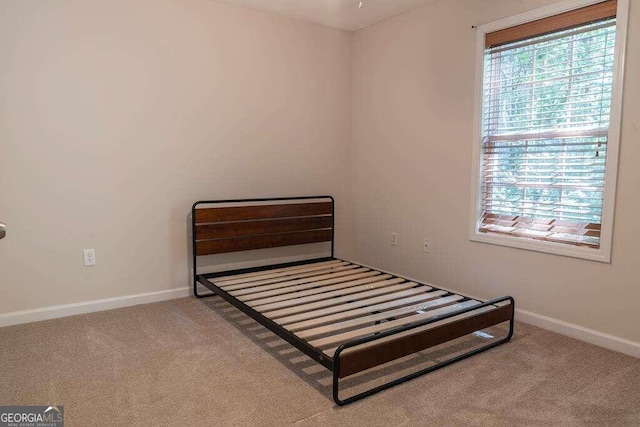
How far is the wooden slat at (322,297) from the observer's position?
2.83 m

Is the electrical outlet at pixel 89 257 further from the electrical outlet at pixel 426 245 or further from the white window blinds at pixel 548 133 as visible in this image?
the white window blinds at pixel 548 133

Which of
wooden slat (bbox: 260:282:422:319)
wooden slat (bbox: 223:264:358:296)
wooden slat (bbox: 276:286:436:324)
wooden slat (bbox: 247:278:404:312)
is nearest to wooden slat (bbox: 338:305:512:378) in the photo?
wooden slat (bbox: 276:286:436:324)

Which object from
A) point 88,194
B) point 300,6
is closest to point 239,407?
point 88,194

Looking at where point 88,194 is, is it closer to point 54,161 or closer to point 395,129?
point 54,161

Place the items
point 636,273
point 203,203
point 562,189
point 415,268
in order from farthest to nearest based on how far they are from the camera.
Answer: point 415,268 → point 203,203 → point 562,189 → point 636,273

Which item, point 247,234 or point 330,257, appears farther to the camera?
point 330,257

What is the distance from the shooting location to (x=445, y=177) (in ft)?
11.7

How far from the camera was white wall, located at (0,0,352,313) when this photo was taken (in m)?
2.96

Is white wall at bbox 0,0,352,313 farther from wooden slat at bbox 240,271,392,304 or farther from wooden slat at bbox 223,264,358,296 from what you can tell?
wooden slat at bbox 240,271,392,304

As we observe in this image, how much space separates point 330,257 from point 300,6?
220 cm

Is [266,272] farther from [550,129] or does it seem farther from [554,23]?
[554,23]

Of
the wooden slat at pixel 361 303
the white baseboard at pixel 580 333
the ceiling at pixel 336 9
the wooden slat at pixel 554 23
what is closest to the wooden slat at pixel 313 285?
the wooden slat at pixel 361 303

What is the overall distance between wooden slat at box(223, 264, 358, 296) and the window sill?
1.09 m

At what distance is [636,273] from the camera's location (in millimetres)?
2537
